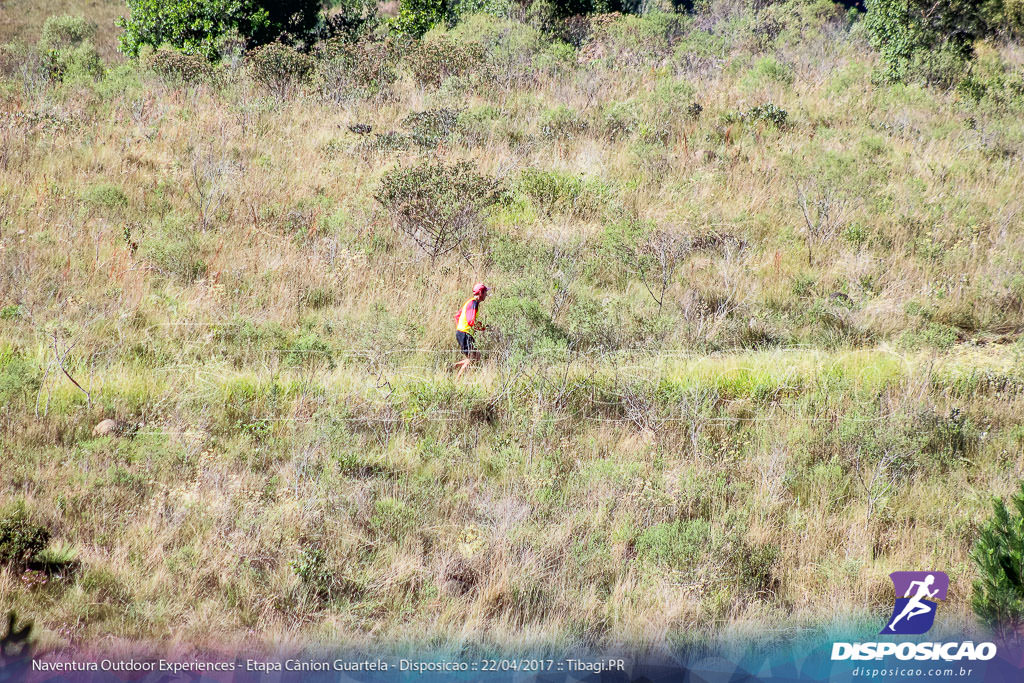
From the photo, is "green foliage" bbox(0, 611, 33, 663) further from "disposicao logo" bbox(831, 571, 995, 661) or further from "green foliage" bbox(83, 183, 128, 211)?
"green foliage" bbox(83, 183, 128, 211)

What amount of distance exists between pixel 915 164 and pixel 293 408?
1009 cm

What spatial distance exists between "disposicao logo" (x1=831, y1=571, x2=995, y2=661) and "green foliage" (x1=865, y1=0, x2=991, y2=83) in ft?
38.4

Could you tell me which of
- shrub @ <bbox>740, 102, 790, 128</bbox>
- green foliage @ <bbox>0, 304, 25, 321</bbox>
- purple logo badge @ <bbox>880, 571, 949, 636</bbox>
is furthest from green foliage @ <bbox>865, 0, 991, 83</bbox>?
green foliage @ <bbox>0, 304, 25, 321</bbox>

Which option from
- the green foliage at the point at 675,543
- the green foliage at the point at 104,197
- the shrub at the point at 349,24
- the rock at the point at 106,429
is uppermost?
the shrub at the point at 349,24

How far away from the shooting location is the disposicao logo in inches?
183

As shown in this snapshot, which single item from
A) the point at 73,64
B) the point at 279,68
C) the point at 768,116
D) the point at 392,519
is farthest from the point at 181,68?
the point at 392,519

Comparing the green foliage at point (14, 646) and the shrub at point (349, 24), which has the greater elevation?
the shrub at point (349, 24)

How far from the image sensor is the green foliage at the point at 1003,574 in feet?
14.6

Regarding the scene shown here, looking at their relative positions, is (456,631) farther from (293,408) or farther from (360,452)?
(293,408)

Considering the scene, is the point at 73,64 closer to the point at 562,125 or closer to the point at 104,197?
the point at 104,197

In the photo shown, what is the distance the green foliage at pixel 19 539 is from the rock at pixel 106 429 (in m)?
1.17

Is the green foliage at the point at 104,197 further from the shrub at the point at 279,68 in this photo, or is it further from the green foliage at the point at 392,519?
the green foliage at the point at 392,519

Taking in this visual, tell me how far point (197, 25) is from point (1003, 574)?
53.3ft

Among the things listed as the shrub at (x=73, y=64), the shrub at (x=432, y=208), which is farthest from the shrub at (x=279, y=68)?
the shrub at (x=432, y=208)
